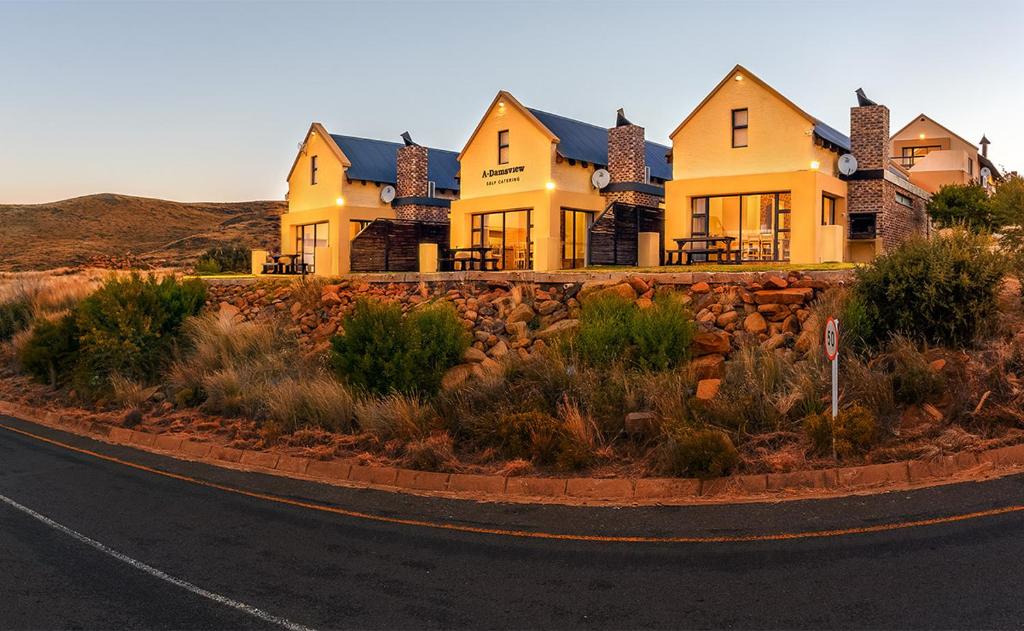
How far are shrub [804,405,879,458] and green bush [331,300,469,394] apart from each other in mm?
6517

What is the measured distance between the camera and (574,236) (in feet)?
97.8

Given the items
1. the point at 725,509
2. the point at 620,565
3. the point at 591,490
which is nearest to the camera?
the point at 620,565

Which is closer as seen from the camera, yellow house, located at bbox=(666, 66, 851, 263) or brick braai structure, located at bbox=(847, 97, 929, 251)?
yellow house, located at bbox=(666, 66, 851, 263)

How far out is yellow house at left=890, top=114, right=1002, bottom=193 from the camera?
4247 cm

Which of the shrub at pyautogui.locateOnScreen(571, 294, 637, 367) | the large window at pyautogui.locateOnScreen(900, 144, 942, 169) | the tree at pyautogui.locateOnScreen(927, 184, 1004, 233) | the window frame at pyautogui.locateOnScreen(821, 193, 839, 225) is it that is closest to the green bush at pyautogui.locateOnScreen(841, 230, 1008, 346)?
the shrub at pyautogui.locateOnScreen(571, 294, 637, 367)

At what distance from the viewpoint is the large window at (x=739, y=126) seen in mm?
25281

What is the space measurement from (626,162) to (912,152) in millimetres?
28657

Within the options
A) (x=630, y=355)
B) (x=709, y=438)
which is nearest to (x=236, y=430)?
(x=630, y=355)

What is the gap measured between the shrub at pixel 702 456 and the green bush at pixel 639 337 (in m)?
2.77

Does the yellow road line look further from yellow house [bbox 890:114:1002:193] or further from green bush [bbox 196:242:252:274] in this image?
yellow house [bbox 890:114:1002:193]

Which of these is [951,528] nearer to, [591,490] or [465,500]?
[591,490]

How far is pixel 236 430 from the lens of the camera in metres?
14.0

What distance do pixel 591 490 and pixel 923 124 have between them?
47.6 meters

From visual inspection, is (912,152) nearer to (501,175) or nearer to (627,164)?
(627,164)
